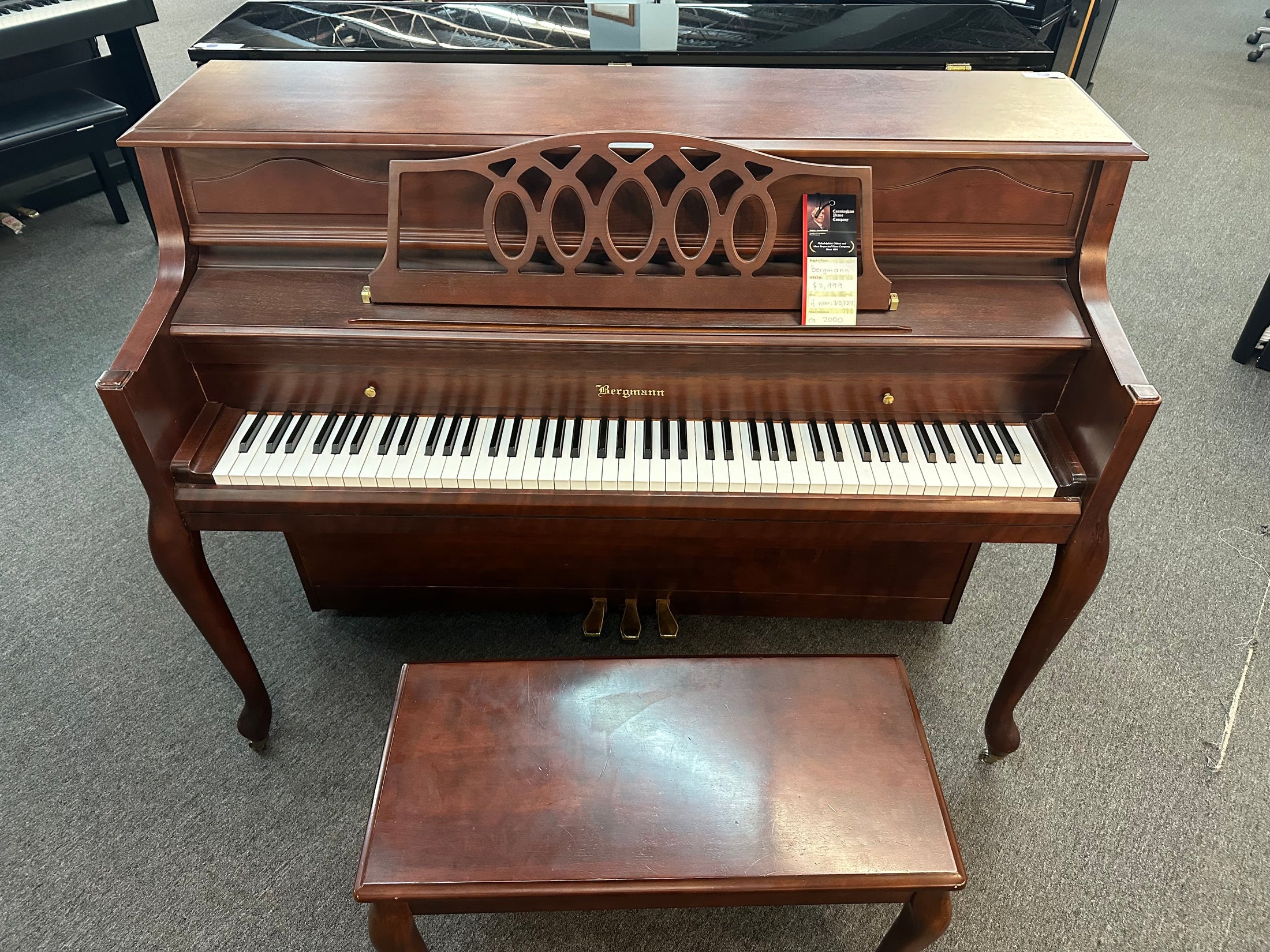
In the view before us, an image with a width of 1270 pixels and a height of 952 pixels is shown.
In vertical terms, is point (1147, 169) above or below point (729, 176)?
below

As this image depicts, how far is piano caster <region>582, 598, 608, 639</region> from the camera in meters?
2.09

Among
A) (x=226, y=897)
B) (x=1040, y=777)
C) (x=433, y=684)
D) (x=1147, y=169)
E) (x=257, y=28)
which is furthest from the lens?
(x=1147, y=169)

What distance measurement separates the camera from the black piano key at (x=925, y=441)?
1.58m

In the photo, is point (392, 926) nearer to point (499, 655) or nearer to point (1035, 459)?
→ point (499, 655)

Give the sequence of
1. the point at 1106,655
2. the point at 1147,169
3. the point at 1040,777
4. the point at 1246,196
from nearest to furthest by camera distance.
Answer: the point at 1040,777 < the point at 1106,655 < the point at 1246,196 < the point at 1147,169

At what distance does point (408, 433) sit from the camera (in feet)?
5.32

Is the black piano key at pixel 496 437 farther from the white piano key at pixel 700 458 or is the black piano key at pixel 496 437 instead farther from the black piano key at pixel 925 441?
the black piano key at pixel 925 441

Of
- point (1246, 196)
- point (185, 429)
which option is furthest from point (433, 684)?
point (1246, 196)

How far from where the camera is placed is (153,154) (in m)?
1.53

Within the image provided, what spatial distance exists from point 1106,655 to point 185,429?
219 cm

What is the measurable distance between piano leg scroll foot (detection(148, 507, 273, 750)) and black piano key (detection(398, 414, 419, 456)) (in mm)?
419

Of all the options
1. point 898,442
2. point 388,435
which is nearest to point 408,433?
point 388,435

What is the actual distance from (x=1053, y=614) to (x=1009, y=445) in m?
0.34

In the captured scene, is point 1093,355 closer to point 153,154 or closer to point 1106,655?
point 1106,655
